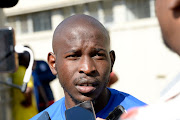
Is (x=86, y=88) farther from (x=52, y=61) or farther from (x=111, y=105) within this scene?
(x=52, y=61)

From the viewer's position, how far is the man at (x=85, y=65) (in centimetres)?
157

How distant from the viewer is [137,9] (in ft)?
39.2

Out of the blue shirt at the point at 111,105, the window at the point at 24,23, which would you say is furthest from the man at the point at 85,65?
the window at the point at 24,23

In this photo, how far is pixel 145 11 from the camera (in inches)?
463

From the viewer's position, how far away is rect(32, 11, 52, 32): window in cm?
1327

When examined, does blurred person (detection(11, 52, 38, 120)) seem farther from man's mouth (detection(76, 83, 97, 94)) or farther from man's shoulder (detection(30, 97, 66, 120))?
man's mouth (detection(76, 83, 97, 94))

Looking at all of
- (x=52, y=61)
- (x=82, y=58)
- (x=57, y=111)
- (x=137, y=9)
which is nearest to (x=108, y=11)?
(x=137, y=9)

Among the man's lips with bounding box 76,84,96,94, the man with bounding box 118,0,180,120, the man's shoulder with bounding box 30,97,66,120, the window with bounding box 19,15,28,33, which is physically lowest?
the window with bounding box 19,15,28,33

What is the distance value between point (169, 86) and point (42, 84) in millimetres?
3944

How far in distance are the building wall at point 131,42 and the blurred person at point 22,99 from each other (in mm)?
5661

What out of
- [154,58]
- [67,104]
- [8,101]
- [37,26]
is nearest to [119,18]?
[154,58]

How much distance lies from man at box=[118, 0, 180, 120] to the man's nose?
0.76m

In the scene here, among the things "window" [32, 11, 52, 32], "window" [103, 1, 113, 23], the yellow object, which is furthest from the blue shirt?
"window" [32, 11, 52, 32]

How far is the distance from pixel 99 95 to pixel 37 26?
12489 millimetres
